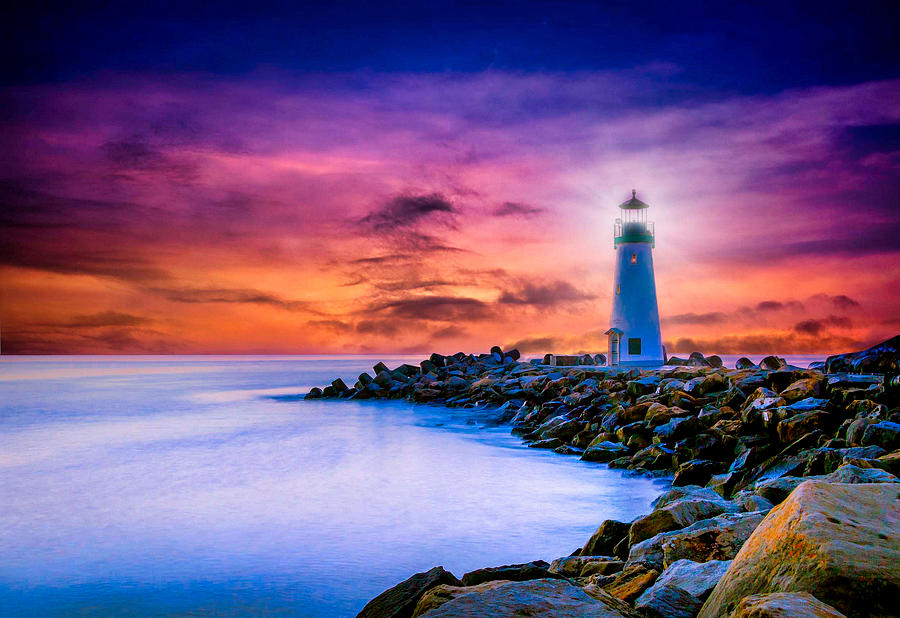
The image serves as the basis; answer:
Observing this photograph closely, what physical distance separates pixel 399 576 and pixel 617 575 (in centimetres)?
268

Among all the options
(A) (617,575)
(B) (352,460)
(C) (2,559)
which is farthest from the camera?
(B) (352,460)

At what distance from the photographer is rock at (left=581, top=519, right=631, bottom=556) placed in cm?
482

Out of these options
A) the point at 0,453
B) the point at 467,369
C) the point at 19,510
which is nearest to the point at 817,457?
the point at 19,510

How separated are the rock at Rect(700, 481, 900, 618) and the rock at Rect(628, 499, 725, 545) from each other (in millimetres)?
1945

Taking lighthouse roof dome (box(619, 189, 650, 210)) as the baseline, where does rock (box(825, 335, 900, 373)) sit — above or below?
below

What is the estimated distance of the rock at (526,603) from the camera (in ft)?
7.47

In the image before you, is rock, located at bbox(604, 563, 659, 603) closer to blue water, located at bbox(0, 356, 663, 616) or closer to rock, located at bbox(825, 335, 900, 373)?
blue water, located at bbox(0, 356, 663, 616)

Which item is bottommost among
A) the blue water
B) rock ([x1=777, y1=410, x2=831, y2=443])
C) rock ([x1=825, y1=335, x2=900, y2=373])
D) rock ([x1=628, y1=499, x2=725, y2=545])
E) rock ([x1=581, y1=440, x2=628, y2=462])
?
the blue water

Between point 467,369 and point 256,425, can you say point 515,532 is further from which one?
point 467,369

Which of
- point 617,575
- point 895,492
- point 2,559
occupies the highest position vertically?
point 895,492

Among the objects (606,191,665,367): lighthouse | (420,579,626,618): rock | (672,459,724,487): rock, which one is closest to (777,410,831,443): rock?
(672,459,724,487): rock

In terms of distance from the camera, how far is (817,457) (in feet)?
19.2

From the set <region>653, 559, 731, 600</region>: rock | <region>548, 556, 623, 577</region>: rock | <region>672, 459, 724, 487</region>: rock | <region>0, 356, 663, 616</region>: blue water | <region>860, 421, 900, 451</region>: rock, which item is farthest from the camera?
<region>672, 459, 724, 487</region>: rock

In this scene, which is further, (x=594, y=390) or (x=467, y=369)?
(x=467, y=369)
